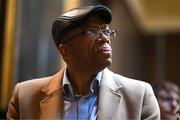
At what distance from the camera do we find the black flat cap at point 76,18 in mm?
1535

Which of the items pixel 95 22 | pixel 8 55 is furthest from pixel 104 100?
pixel 8 55

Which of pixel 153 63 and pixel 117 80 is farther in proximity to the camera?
pixel 153 63

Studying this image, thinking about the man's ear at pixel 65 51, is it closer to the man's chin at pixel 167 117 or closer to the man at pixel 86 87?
the man at pixel 86 87

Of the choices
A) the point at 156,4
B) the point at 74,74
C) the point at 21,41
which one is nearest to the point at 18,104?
the point at 74,74

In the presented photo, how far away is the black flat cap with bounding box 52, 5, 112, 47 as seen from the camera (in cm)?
154

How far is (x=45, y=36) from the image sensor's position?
337cm

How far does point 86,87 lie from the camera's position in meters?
1.62

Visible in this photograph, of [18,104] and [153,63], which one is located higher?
[18,104]

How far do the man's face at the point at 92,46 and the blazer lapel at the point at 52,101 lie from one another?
122 mm

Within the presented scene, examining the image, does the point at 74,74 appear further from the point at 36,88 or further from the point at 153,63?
the point at 153,63

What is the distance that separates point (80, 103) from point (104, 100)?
0.29ft

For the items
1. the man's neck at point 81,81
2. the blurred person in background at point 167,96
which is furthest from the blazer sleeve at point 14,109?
the blurred person in background at point 167,96

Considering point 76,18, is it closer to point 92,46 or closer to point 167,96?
point 92,46

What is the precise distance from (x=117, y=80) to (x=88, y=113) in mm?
170
